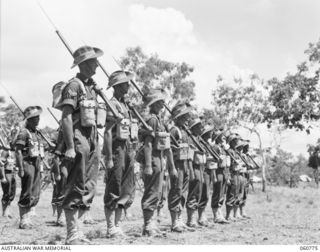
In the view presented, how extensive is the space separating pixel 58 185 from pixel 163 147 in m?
2.72

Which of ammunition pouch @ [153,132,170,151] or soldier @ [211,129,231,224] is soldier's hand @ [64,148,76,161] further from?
soldier @ [211,129,231,224]

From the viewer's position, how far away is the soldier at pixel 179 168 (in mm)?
8695

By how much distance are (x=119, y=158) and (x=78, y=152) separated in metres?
1.19

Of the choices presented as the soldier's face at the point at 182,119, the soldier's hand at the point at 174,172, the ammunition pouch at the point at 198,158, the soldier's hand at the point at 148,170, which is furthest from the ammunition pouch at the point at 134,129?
the ammunition pouch at the point at 198,158

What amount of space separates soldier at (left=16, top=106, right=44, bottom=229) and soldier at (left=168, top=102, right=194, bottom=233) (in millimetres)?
2472

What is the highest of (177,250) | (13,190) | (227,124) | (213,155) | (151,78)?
(151,78)

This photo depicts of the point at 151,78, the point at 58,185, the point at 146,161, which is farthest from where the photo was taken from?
the point at 151,78

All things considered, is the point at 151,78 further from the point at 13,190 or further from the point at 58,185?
the point at 58,185

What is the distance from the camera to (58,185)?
372 inches

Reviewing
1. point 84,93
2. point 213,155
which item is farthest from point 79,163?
point 213,155

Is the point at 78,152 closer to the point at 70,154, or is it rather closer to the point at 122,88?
the point at 70,154

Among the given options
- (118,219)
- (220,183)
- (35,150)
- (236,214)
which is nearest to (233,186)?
(236,214)

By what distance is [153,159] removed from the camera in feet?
25.5

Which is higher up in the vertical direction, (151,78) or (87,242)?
(151,78)
